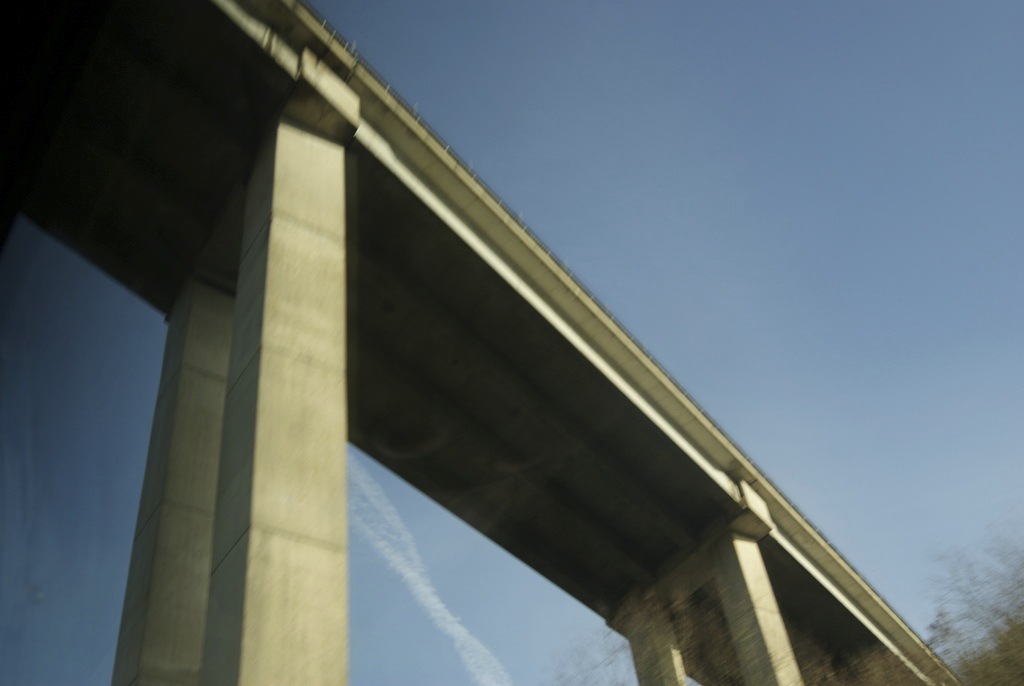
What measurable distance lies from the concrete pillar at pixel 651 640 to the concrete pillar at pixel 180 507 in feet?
51.6

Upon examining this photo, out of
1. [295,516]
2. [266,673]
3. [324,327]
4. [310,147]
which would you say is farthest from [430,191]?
[266,673]

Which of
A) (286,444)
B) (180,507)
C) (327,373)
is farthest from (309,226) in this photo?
(180,507)

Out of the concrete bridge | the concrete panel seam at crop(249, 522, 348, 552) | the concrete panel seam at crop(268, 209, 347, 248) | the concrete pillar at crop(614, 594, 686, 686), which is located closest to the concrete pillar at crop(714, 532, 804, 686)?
the concrete bridge

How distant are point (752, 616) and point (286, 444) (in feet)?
57.4

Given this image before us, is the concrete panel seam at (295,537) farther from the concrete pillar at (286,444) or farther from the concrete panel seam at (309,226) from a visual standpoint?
the concrete panel seam at (309,226)

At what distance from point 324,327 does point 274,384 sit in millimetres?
1389

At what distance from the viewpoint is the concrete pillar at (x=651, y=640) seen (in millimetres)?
25797

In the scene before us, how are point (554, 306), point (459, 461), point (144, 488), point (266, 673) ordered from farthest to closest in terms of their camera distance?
point (459, 461), point (554, 306), point (144, 488), point (266, 673)

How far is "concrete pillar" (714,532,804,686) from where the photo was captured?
76.6 feet

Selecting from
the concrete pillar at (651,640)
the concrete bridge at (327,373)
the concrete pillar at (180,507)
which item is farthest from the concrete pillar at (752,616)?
the concrete pillar at (180,507)

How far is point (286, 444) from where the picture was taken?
1098 cm

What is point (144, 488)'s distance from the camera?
1496cm

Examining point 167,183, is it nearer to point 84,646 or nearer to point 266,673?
point 84,646

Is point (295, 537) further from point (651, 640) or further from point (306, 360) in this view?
point (651, 640)
